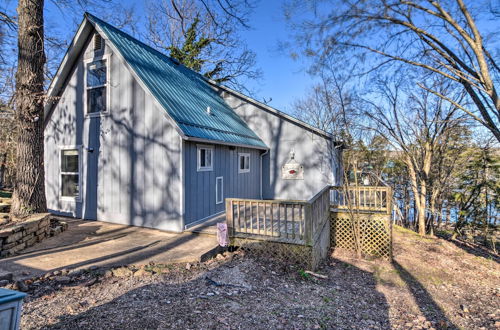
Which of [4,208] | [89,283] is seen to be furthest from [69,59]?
[89,283]

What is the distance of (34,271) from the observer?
14.0 ft

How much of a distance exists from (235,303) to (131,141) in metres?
5.40

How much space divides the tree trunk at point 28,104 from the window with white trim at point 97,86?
1.56 metres

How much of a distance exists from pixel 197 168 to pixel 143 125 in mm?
1840

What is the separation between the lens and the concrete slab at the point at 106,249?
182 inches

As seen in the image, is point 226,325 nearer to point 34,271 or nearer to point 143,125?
point 34,271

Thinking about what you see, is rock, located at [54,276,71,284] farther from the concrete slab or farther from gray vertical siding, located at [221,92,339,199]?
gray vertical siding, located at [221,92,339,199]

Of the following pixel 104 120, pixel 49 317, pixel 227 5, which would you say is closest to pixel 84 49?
pixel 104 120

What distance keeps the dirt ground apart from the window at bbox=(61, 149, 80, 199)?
483cm

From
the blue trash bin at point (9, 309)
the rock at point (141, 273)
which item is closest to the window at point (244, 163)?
the rock at point (141, 273)

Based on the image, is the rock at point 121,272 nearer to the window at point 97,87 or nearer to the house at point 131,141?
the house at point 131,141

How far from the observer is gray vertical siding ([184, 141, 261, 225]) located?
7.00 m

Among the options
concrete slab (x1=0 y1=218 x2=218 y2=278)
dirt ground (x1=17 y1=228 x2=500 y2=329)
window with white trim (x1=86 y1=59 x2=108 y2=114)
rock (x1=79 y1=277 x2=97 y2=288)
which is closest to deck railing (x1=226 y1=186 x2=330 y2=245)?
dirt ground (x1=17 y1=228 x2=500 y2=329)

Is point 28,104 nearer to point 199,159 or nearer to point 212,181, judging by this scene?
point 199,159
